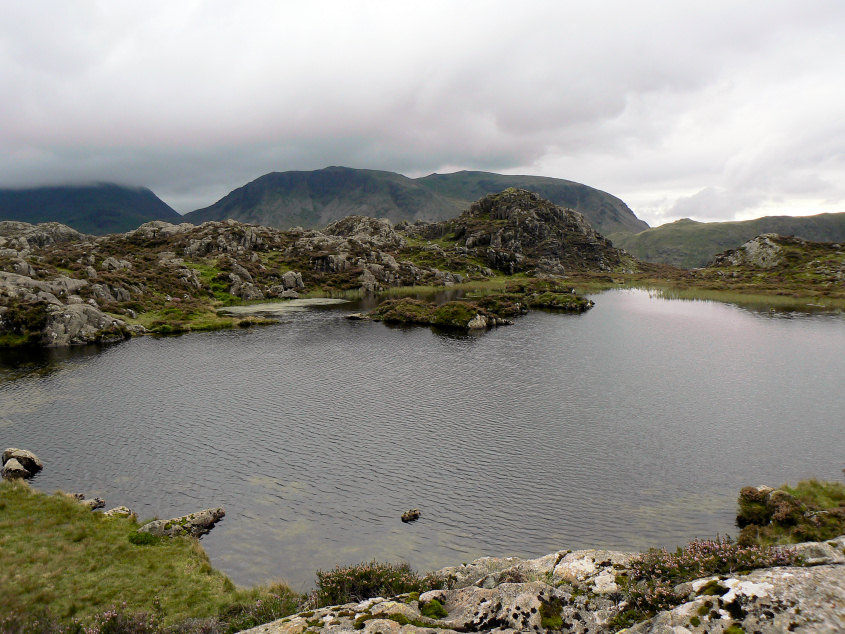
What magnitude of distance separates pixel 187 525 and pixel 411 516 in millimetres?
15670

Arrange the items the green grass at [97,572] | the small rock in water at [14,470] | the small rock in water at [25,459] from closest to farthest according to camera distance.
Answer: the green grass at [97,572], the small rock in water at [14,470], the small rock in water at [25,459]

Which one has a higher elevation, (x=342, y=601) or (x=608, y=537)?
(x=342, y=601)

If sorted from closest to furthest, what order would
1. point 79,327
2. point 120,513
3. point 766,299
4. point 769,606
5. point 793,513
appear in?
point 769,606, point 793,513, point 120,513, point 79,327, point 766,299

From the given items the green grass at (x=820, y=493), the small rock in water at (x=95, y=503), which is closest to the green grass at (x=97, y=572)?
the small rock in water at (x=95, y=503)

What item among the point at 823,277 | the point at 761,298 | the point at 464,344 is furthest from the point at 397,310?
the point at 823,277

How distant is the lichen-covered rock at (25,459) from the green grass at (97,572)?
390 inches

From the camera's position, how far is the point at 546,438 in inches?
1887

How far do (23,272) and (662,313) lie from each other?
622 ft

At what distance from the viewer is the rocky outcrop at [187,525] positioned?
30.0m

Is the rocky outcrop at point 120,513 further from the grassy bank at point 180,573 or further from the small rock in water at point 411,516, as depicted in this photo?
the small rock in water at point 411,516

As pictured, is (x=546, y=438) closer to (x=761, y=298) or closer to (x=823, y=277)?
(x=761, y=298)

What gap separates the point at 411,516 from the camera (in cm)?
3450

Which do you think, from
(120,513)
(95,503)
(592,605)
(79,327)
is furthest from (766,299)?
(79,327)

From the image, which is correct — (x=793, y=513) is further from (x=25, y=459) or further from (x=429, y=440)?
(x=25, y=459)
